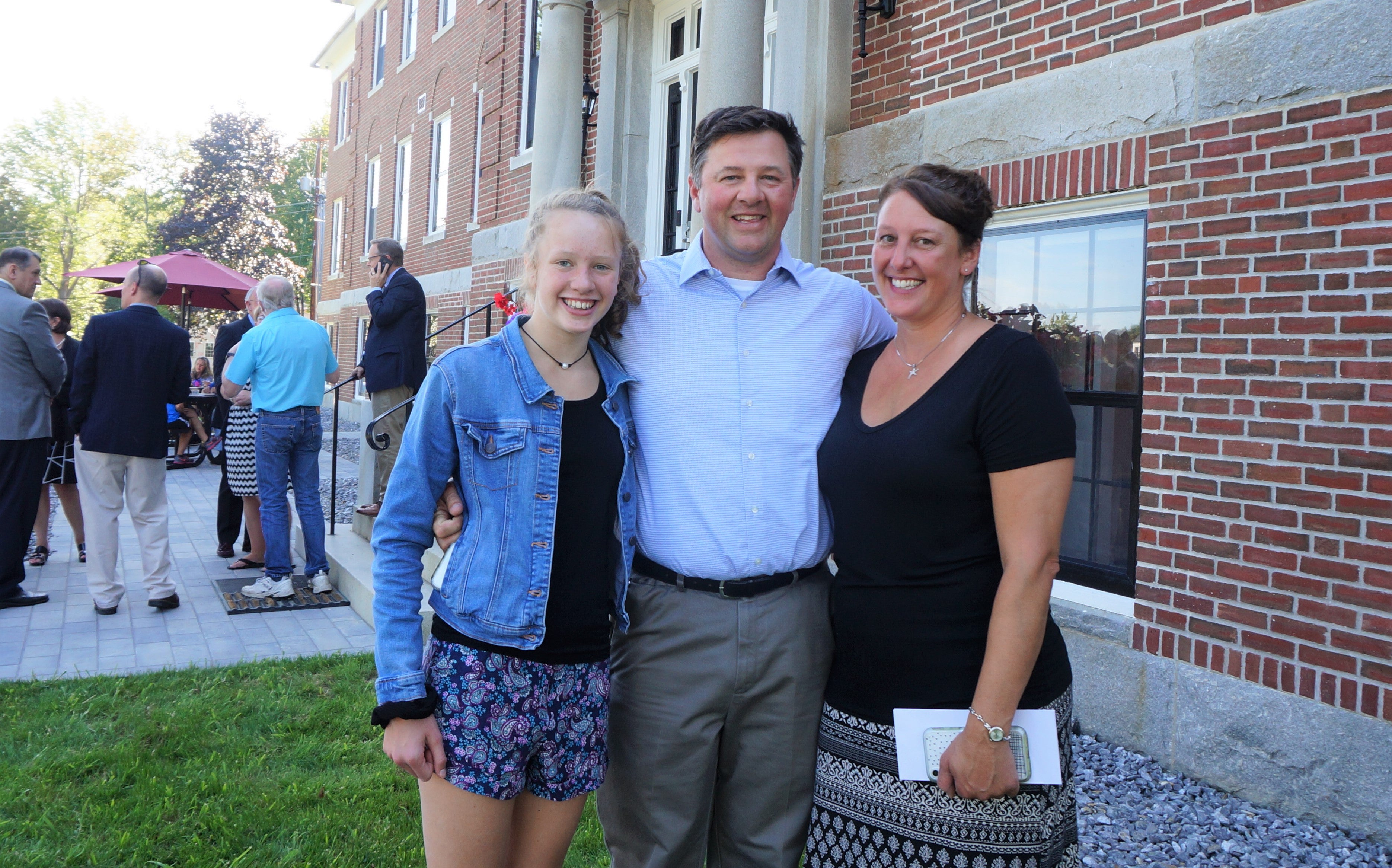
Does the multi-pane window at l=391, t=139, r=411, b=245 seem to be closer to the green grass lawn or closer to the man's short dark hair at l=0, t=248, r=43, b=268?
the man's short dark hair at l=0, t=248, r=43, b=268

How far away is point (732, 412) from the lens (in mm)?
2330

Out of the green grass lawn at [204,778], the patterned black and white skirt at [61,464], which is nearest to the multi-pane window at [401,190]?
the patterned black and white skirt at [61,464]

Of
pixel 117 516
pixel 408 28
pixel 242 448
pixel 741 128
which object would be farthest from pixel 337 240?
pixel 741 128

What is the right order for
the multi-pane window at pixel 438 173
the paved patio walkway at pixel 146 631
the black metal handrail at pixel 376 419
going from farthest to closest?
the multi-pane window at pixel 438 173
the black metal handrail at pixel 376 419
the paved patio walkway at pixel 146 631

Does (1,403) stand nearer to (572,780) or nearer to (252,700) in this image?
(252,700)

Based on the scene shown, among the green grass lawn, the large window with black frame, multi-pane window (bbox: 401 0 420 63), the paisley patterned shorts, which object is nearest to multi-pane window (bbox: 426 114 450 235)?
multi-pane window (bbox: 401 0 420 63)

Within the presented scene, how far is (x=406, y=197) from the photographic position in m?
18.2

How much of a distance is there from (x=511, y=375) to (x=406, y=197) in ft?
57.3

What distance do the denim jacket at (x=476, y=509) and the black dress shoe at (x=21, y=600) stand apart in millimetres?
5977

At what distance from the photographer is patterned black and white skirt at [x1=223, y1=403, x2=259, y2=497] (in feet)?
24.0

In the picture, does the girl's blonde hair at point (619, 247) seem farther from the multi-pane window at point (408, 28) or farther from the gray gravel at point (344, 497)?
the multi-pane window at point (408, 28)

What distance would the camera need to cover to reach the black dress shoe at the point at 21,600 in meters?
6.45

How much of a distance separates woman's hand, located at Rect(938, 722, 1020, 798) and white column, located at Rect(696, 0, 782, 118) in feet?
16.3

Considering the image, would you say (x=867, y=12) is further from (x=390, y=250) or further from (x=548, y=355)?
(x=548, y=355)
